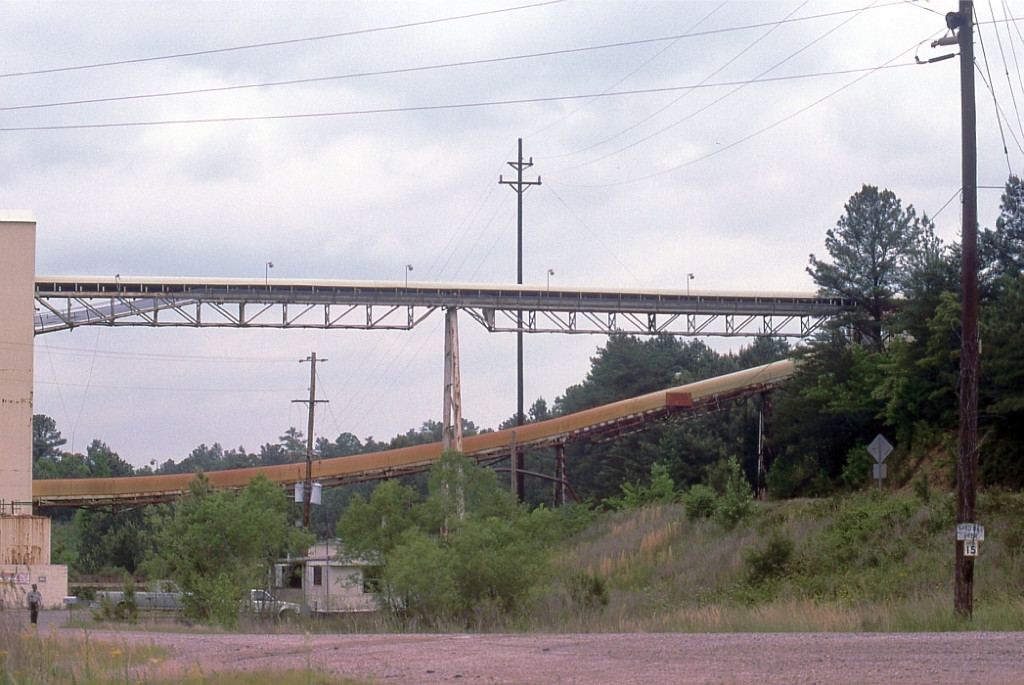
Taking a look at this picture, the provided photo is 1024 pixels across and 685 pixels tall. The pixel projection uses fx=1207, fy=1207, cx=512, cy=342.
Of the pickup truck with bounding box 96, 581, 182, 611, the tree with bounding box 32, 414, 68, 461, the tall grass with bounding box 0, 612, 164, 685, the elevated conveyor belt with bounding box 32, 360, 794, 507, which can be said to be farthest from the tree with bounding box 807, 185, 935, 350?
the tree with bounding box 32, 414, 68, 461

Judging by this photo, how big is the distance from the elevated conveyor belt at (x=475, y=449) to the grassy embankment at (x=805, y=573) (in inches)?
439

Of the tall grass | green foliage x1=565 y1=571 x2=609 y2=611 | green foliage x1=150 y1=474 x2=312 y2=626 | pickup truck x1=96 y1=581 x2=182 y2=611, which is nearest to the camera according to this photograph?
the tall grass

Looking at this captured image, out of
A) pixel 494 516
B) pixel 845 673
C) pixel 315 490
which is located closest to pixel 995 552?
pixel 494 516

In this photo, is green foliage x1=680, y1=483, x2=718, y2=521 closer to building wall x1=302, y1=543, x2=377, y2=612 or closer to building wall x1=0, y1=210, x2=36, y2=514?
building wall x1=302, y1=543, x2=377, y2=612

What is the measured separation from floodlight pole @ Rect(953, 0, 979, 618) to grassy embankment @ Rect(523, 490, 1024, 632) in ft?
7.11

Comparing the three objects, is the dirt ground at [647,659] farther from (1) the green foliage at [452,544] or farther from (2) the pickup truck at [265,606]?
(2) the pickup truck at [265,606]

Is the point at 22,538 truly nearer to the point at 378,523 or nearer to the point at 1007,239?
the point at 378,523

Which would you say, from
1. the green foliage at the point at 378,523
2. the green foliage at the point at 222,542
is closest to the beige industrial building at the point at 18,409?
the green foliage at the point at 222,542

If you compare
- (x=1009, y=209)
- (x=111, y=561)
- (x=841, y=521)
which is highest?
(x=1009, y=209)

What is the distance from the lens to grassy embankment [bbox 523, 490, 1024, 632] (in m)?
21.2

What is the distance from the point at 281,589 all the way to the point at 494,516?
15.6 metres

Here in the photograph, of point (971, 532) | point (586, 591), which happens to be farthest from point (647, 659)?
point (586, 591)

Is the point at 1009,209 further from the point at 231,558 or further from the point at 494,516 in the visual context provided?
the point at 231,558

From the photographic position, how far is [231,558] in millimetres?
33438
